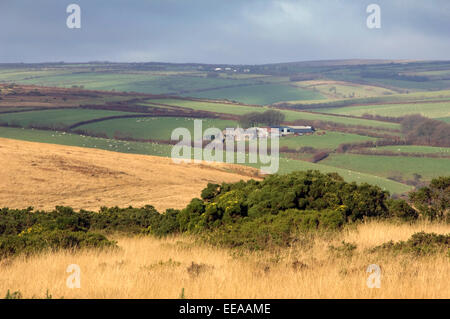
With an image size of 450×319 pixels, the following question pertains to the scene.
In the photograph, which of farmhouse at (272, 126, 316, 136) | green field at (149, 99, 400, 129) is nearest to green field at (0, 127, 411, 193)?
farmhouse at (272, 126, 316, 136)

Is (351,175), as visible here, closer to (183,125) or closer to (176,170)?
(176,170)

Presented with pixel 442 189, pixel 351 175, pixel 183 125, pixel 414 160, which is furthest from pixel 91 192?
pixel 183 125

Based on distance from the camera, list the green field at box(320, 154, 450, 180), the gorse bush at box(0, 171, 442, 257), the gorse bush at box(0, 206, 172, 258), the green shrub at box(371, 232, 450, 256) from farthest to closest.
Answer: the green field at box(320, 154, 450, 180) → the gorse bush at box(0, 171, 442, 257) → the gorse bush at box(0, 206, 172, 258) → the green shrub at box(371, 232, 450, 256)

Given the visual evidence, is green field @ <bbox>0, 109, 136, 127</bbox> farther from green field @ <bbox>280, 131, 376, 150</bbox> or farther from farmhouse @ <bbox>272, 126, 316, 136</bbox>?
green field @ <bbox>280, 131, 376, 150</bbox>

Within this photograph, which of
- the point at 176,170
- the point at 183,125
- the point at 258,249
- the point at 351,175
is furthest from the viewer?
the point at 183,125

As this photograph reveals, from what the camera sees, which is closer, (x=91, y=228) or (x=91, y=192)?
(x=91, y=228)
